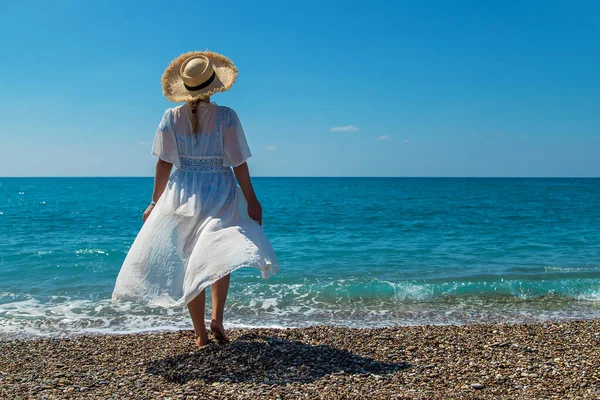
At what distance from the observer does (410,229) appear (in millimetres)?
17703

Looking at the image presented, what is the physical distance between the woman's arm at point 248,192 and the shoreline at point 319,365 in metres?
1.09

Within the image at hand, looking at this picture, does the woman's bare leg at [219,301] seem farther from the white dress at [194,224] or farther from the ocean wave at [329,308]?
the ocean wave at [329,308]

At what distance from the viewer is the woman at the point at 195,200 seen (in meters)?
3.69

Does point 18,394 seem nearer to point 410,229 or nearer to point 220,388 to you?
point 220,388

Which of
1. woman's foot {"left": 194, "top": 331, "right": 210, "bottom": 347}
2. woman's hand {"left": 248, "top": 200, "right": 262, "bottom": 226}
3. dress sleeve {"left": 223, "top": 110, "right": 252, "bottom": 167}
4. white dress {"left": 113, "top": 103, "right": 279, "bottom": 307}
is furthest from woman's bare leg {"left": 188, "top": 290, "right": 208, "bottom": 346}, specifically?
dress sleeve {"left": 223, "top": 110, "right": 252, "bottom": 167}

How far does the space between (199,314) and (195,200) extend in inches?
36.0

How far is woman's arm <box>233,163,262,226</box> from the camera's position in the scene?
3936 millimetres

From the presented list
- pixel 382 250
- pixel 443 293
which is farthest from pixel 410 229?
pixel 443 293

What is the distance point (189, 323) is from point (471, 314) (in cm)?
366

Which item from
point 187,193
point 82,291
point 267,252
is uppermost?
point 187,193

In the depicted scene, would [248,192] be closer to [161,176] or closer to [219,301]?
[161,176]

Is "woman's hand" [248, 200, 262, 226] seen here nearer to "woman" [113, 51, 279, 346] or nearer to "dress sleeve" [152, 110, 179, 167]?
"woman" [113, 51, 279, 346]

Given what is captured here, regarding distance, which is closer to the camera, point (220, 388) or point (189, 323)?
point (220, 388)

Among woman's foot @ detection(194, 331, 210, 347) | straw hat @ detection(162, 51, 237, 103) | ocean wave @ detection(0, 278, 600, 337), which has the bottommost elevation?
ocean wave @ detection(0, 278, 600, 337)
